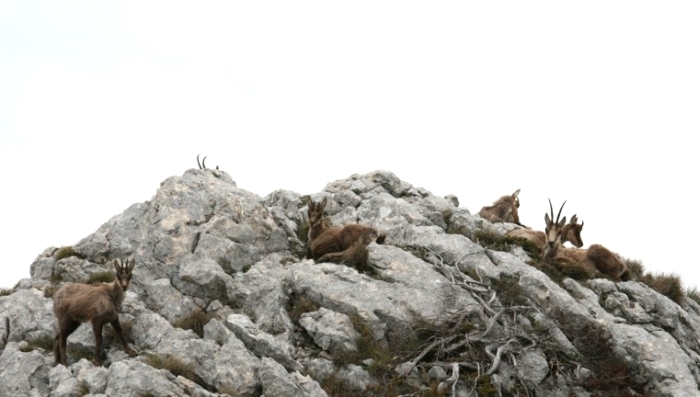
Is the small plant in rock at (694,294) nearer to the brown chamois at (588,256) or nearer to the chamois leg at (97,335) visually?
Result: the brown chamois at (588,256)

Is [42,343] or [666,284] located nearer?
[42,343]

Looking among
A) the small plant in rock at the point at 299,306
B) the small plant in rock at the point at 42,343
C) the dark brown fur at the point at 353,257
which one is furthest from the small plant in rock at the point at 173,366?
the dark brown fur at the point at 353,257

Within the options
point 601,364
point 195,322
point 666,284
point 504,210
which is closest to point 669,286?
point 666,284

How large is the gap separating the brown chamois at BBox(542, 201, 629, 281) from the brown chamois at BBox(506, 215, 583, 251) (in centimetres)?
31

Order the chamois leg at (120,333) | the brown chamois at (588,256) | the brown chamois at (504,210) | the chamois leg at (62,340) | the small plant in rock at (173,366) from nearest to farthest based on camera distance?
the small plant in rock at (173,366) < the chamois leg at (62,340) < the chamois leg at (120,333) < the brown chamois at (588,256) < the brown chamois at (504,210)

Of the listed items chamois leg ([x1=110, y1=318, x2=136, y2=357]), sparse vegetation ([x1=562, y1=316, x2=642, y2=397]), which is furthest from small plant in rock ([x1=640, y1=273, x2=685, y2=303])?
chamois leg ([x1=110, y1=318, x2=136, y2=357])

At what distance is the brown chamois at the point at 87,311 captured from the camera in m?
16.3

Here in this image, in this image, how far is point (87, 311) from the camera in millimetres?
16469

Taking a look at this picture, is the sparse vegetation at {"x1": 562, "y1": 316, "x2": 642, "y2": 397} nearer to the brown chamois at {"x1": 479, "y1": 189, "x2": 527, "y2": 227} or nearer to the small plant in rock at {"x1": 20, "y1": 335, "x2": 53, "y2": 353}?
the brown chamois at {"x1": 479, "y1": 189, "x2": 527, "y2": 227}

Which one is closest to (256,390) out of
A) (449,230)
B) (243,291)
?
(243,291)

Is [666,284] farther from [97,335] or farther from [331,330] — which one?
[97,335]

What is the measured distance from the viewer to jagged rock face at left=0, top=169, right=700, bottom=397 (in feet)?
52.4

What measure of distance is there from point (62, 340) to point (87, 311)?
75cm

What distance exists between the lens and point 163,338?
54.9 ft
